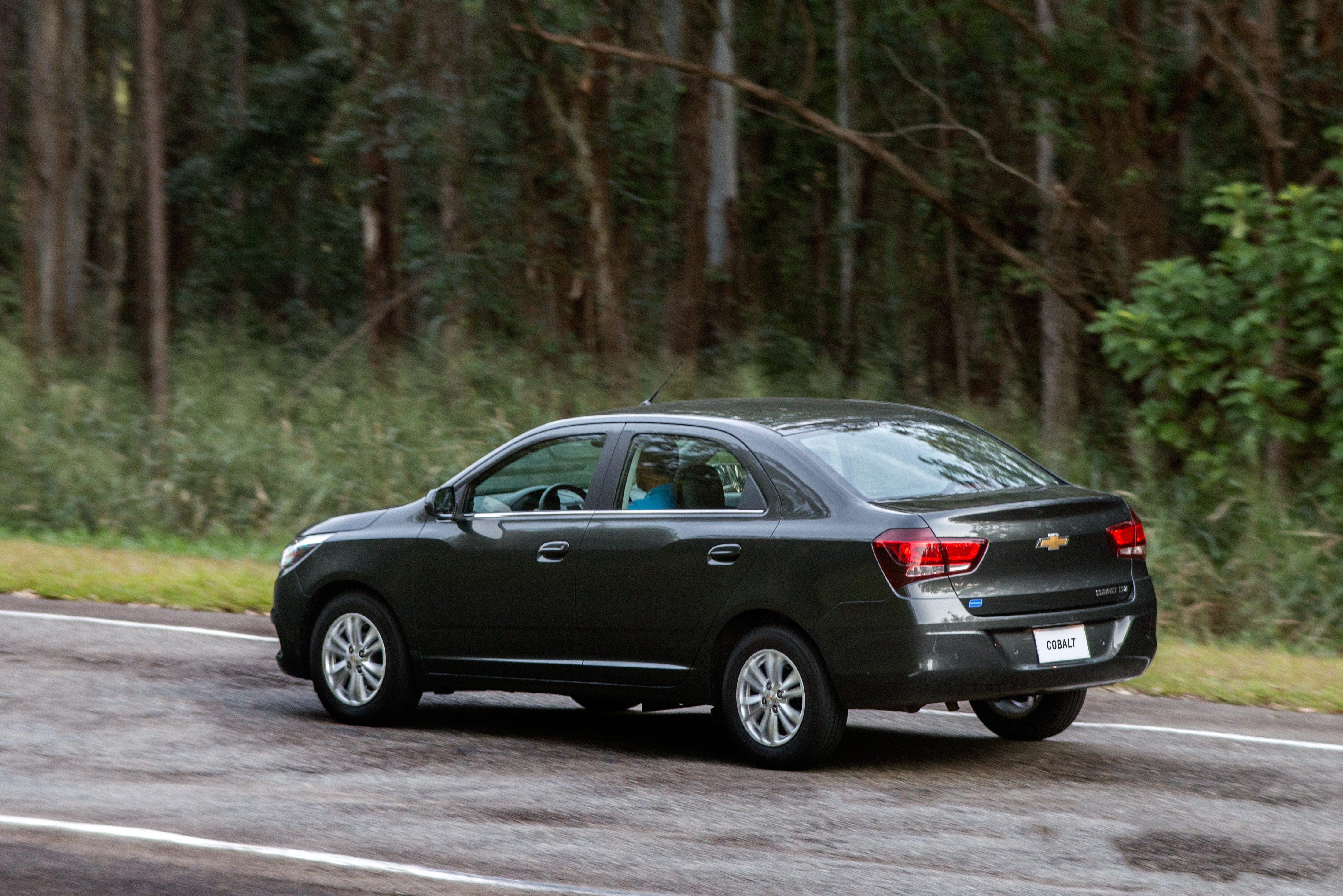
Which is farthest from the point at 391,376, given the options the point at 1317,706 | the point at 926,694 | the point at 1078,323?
the point at 926,694

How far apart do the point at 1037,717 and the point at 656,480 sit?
2276 mm

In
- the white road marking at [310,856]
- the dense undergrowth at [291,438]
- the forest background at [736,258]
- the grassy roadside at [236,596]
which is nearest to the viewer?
the white road marking at [310,856]

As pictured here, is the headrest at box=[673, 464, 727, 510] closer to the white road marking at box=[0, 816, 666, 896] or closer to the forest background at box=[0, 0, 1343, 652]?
the white road marking at box=[0, 816, 666, 896]

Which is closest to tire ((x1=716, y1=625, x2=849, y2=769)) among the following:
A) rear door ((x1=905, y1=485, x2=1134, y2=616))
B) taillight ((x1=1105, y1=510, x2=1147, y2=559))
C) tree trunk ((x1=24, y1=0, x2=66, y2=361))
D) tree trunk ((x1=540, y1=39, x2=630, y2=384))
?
rear door ((x1=905, y1=485, x2=1134, y2=616))

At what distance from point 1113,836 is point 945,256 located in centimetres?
2158

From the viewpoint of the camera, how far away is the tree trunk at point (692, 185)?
2298 centimetres

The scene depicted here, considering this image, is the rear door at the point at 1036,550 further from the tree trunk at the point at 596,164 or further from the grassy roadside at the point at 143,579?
the tree trunk at the point at 596,164

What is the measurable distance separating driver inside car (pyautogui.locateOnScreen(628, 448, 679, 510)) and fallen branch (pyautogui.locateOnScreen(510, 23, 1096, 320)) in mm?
10132

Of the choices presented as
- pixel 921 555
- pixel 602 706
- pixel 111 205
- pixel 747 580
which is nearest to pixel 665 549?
pixel 747 580

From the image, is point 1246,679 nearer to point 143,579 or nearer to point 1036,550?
point 1036,550

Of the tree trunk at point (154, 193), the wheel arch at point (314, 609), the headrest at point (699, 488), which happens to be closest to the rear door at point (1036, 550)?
the headrest at point (699, 488)

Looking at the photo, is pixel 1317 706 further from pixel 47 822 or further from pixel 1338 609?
pixel 47 822

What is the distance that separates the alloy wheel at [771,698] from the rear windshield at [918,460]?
0.86 metres

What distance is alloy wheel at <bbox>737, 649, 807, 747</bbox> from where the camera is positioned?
738 cm
